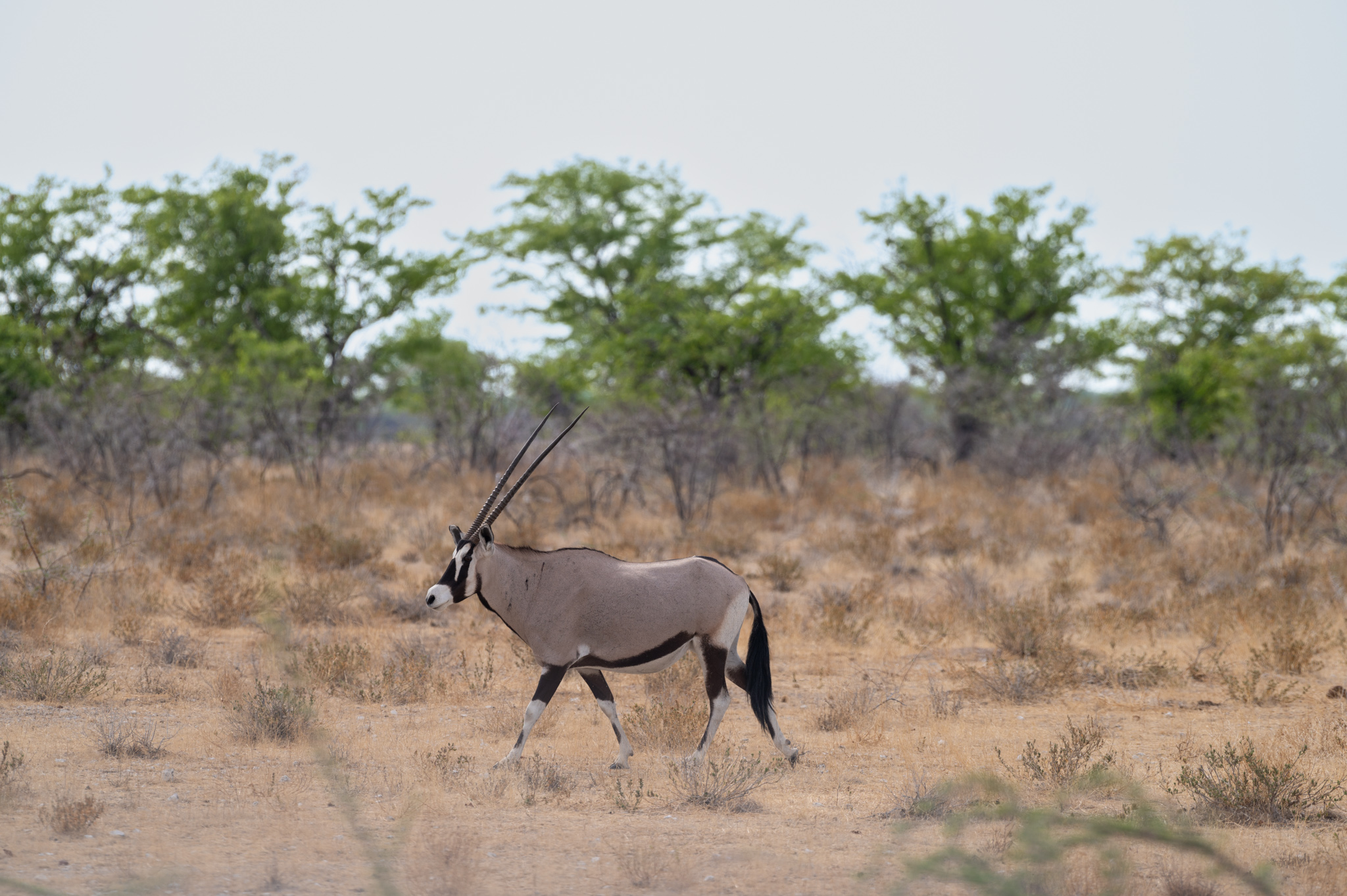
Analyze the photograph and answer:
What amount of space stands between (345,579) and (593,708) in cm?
435

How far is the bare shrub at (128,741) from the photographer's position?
21.0 feet

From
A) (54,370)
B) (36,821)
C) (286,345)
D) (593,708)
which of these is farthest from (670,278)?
(36,821)

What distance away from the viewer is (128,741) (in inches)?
253

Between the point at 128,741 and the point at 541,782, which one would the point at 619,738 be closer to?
the point at 541,782

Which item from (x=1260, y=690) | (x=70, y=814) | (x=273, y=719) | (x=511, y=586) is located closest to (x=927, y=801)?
(x=511, y=586)

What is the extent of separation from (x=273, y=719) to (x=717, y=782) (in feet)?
8.99

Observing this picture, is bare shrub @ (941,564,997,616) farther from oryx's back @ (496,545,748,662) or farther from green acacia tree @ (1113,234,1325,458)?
green acacia tree @ (1113,234,1325,458)

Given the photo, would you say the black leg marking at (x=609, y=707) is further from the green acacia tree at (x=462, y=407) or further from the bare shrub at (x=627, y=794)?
the green acacia tree at (x=462, y=407)

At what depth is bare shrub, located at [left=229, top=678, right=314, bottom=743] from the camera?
6.82 metres

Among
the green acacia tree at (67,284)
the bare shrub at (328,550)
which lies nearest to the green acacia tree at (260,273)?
the green acacia tree at (67,284)

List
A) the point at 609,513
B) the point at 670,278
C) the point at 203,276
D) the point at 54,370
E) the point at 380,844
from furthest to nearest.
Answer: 1. the point at 670,278
2. the point at 203,276
3. the point at 54,370
4. the point at 609,513
5. the point at 380,844

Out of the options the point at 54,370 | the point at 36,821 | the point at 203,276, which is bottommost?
the point at 36,821

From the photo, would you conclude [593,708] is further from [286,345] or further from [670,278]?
[670,278]

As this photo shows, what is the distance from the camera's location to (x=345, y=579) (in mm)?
11500
